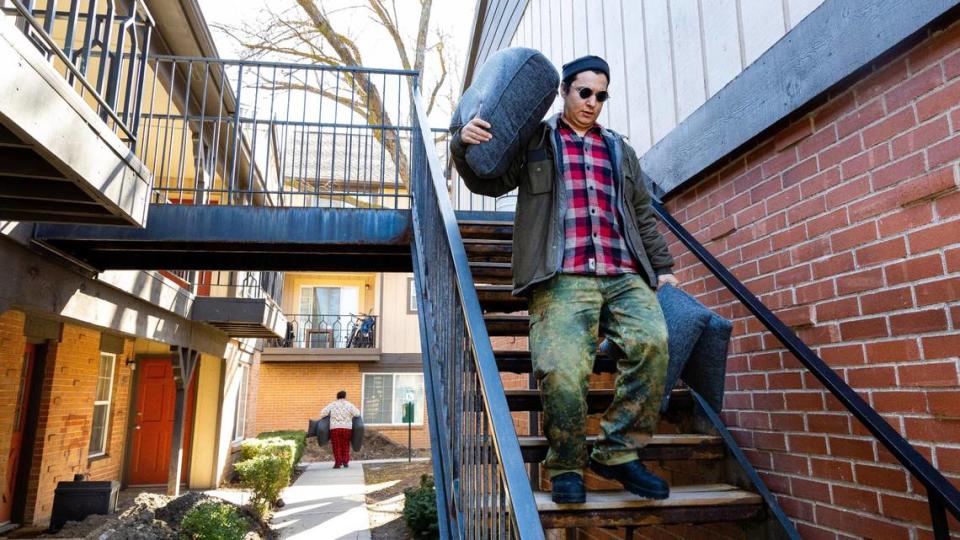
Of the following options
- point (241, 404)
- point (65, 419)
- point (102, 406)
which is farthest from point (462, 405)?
point (241, 404)

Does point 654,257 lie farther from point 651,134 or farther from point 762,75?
point 651,134

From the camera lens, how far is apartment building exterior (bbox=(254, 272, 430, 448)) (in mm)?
17234

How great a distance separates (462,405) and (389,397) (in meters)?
16.3

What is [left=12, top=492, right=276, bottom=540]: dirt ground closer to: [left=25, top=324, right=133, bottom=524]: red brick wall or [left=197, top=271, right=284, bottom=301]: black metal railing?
[left=25, top=324, right=133, bottom=524]: red brick wall

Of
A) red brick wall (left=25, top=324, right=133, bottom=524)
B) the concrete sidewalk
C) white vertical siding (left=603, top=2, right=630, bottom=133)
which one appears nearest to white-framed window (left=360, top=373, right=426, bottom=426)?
the concrete sidewalk

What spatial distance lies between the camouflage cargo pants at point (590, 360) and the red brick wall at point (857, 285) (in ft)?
2.20

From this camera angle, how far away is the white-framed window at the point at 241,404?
13.1 m

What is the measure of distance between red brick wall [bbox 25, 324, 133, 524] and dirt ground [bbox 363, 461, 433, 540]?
3.88 metres

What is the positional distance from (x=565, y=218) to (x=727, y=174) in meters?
1.13

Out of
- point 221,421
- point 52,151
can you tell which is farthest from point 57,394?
point 52,151

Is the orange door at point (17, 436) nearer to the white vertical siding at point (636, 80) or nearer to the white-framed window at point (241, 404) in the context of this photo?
the white-framed window at point (241, 404)

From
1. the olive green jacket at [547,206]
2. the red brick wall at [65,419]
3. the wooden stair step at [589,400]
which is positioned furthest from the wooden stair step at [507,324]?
the red brick wall at [65,419]

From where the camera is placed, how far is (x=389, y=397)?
17.9 meters

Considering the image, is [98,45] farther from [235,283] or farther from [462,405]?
[235,283]
